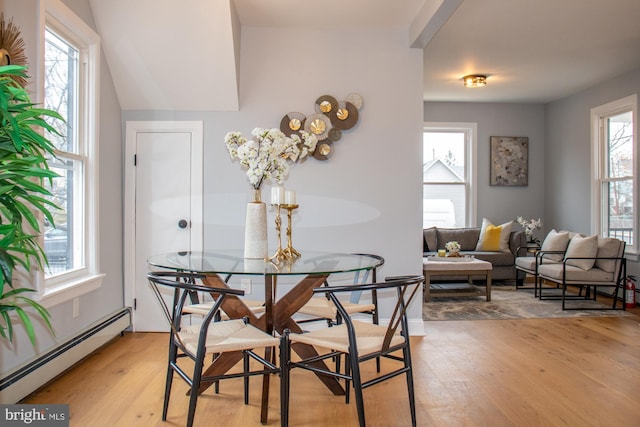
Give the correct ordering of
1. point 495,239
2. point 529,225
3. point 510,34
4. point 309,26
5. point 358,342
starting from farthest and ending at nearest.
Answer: point 529,225 < point 495,239 < point 510,34 < point 309,26 < point 358,342

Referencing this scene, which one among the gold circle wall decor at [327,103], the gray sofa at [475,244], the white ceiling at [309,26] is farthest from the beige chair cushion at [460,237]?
the gold circle wall decor at [327,103]

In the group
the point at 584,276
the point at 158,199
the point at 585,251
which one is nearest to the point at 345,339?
the point at 158,199

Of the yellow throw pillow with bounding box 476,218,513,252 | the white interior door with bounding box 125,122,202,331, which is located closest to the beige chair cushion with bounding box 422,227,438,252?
the yellow throw pillow with bounding box 476,218,513,252

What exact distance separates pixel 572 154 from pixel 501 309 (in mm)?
3051

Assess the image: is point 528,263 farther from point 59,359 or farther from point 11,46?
point 11,46

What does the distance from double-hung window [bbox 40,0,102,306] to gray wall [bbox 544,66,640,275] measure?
5.79 metres

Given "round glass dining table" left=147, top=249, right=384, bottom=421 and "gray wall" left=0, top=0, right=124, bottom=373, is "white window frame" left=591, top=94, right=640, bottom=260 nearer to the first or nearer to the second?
"round glass dining table" left=147, top=249, right=384, bottom=421

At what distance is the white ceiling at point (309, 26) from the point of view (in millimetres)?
3416

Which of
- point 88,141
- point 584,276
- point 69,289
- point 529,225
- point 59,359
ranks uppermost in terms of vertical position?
point 88,141

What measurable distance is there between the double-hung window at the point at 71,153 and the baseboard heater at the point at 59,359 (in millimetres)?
310

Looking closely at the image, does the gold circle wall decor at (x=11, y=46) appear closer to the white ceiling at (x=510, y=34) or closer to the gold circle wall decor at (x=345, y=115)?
the white ceiling at (x=510, y=34)

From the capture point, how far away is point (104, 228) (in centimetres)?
357

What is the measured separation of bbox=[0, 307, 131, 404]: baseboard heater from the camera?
2357mm

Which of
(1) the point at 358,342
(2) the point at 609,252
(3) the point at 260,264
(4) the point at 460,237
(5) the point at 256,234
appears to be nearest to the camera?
(1) the point at 358,342
